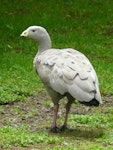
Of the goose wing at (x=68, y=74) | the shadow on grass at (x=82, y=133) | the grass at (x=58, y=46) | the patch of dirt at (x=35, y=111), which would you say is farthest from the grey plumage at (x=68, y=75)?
the patch of dirt at (x=35, y=111)

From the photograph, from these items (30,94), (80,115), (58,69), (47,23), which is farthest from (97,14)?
(58,69)

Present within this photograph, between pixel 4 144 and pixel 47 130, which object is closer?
pixel 4 144

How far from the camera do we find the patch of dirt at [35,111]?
894 centimetres

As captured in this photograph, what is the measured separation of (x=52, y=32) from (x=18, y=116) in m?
7.69

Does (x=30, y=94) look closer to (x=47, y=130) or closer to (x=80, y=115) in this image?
(x=80, y=115)

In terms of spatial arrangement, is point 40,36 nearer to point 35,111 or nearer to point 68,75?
point 68,75

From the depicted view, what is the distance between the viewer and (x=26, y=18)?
58.4 feet

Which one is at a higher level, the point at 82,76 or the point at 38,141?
the point at 82,76

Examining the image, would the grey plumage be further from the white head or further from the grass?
the grass

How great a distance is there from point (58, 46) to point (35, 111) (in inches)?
233

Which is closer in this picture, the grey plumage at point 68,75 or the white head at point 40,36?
the grey plumage at point 68,75

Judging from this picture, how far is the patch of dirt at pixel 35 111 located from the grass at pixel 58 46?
0.42 feet

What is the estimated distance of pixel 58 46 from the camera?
1545cm

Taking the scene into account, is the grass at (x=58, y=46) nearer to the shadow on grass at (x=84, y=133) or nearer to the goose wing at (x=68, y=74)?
the shadow on grass at (x=84, y=133)
